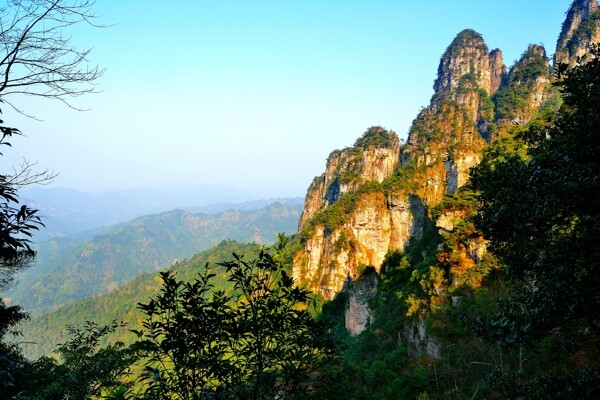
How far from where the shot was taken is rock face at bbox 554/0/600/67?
7969cm

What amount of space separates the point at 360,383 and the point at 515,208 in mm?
17180

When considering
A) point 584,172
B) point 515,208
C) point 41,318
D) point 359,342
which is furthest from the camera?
point 41,318

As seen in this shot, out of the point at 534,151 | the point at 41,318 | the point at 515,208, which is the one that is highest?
the point at 534,151

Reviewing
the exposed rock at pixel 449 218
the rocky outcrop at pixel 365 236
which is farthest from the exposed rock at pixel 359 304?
the exposed rock at pixel 449 218

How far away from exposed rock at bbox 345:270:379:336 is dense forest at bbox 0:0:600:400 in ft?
0.56

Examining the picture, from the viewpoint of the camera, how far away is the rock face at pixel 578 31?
79688 mm

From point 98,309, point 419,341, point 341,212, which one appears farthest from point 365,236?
point 98,309

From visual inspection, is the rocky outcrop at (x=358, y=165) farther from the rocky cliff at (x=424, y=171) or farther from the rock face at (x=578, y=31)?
the rock face at (x=578, y=31)

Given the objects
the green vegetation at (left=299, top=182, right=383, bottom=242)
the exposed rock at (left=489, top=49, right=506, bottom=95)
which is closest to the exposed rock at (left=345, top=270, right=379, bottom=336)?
the green vegetation at (left=299, top=182, right=383, bottom=242)

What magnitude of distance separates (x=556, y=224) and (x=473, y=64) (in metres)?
110

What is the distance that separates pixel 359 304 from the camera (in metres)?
42.9

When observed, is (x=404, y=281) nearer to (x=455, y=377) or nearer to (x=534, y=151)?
(x=455, y=377)

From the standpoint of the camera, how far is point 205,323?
581 centimetres

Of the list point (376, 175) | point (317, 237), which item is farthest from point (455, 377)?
point (376, 175)
